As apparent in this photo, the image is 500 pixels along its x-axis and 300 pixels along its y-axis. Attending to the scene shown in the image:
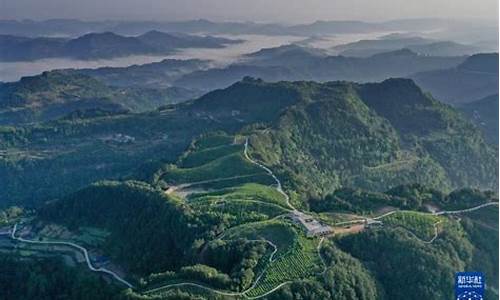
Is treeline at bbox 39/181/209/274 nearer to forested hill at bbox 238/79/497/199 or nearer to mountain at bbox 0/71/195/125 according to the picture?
forested hill at bbox 238/79/497/199

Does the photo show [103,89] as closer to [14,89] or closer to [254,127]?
[14,89]

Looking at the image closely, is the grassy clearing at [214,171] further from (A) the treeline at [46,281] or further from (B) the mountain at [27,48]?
(B) the mountain at [27,48]

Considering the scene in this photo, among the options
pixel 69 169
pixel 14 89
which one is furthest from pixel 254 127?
pixel 14 89

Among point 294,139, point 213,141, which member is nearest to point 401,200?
point 213,141

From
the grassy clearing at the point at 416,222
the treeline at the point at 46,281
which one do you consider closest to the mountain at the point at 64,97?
the treeline at the point at 46,281

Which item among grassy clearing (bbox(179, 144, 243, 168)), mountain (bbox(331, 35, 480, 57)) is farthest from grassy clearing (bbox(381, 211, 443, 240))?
mountain (bbox(331, 35, 480, 57))

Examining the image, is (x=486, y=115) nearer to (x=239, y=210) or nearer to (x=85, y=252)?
(x=239, y=210)

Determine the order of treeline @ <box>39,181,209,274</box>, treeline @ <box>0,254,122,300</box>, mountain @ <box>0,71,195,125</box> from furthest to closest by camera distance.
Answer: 1. mountain @ <box>0,71,195,125</box>
2. treeline @ <box>39,181,209,274</box>
3. treeline @ <box>0,254,122,300</box>
